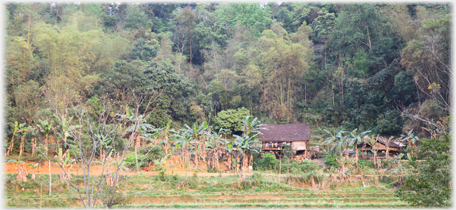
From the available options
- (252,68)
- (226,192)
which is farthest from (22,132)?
(252,68)

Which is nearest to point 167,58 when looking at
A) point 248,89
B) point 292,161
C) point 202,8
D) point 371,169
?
point 248,89

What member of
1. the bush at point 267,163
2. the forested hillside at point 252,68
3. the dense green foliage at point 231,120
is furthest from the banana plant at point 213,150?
the dense green foliage at point 231,120

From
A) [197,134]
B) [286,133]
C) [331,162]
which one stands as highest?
[197,134]

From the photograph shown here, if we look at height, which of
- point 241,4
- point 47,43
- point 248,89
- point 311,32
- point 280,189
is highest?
point 241,4

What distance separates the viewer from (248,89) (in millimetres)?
24328

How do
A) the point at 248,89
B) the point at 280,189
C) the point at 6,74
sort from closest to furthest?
the point at 280,189
the point at 6,74
the point at 248,89

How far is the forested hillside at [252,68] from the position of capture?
58.6 ft

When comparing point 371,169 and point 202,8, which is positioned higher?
point 202,8

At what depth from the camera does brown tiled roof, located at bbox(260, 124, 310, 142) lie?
684 inches

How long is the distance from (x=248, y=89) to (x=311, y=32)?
23.9 ft

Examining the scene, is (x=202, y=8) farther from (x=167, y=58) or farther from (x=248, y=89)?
(x=248, y=89)

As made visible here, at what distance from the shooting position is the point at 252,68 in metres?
23.5

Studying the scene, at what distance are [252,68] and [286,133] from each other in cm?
707

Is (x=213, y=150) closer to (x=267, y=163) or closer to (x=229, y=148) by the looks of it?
(x=229, y=148)
